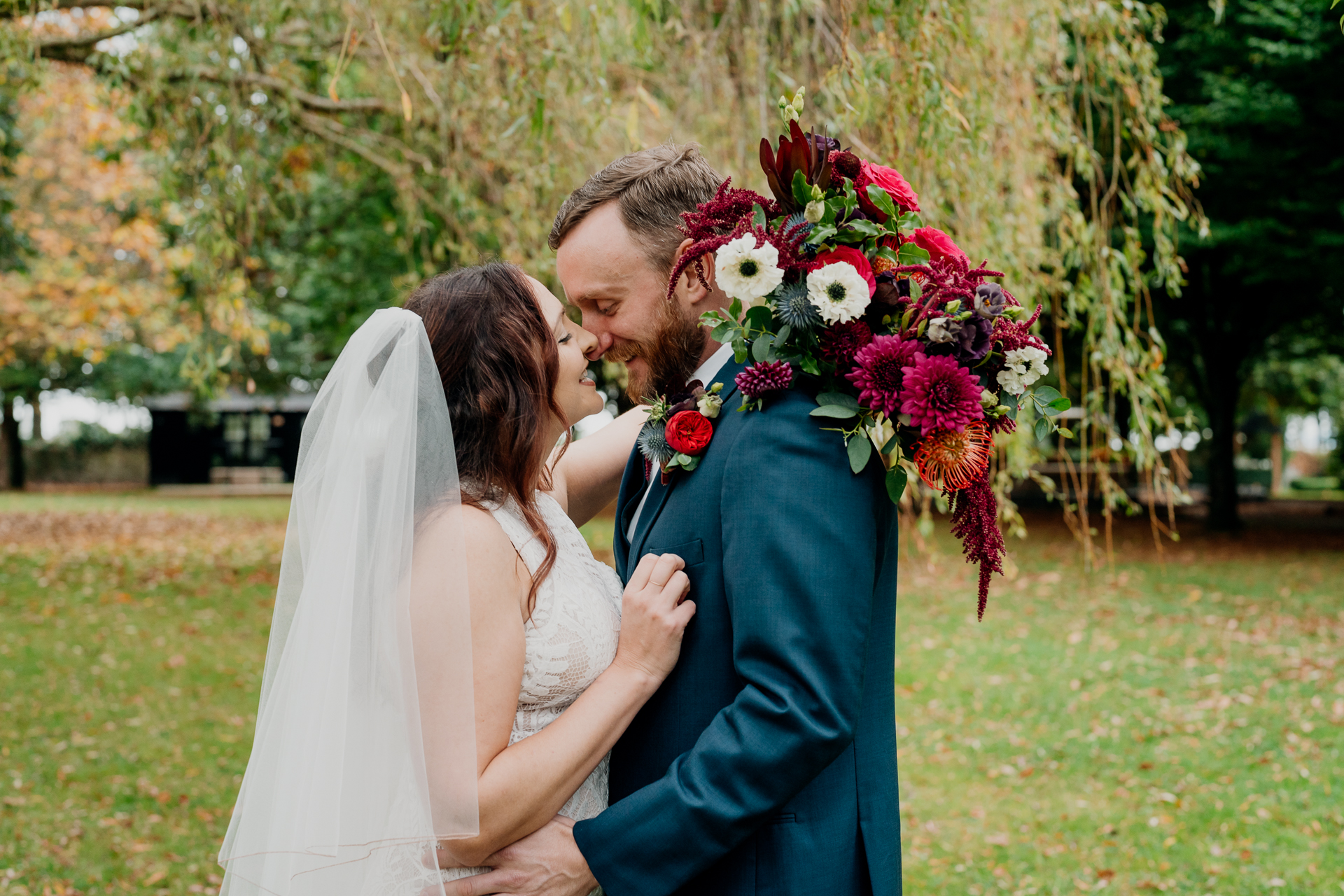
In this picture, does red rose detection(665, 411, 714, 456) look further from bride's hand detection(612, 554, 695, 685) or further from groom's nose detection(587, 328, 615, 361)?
groom's nose detection(587, 328, 615, 361)

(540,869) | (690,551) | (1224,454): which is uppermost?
(690,551)

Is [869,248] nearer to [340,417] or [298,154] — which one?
[340,417]

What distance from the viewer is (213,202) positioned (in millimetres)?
5633

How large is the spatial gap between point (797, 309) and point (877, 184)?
29 centimetres

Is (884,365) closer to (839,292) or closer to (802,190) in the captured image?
(839,292)

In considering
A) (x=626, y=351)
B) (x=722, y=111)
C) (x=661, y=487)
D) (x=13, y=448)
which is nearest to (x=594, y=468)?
(x=626, y=351)

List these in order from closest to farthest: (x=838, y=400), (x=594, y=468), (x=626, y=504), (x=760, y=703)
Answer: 1. (x=760, y=703)
2. (x=838, y=400)
3. (x=626, y=504)
4. (x=594, y=468)

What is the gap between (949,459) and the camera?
1652 mm

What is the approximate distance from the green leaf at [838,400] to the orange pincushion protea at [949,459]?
5.2 inches

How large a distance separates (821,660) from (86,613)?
10.5 meters

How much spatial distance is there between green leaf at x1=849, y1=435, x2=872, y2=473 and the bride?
1.29 feet

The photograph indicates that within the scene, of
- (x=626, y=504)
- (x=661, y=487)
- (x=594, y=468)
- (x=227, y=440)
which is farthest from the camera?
(x=227, y=440)

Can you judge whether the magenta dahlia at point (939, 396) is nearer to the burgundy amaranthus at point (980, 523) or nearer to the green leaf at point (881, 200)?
the burgundy amaranthus at point (980, 523)

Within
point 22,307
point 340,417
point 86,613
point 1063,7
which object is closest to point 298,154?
point 86,613
